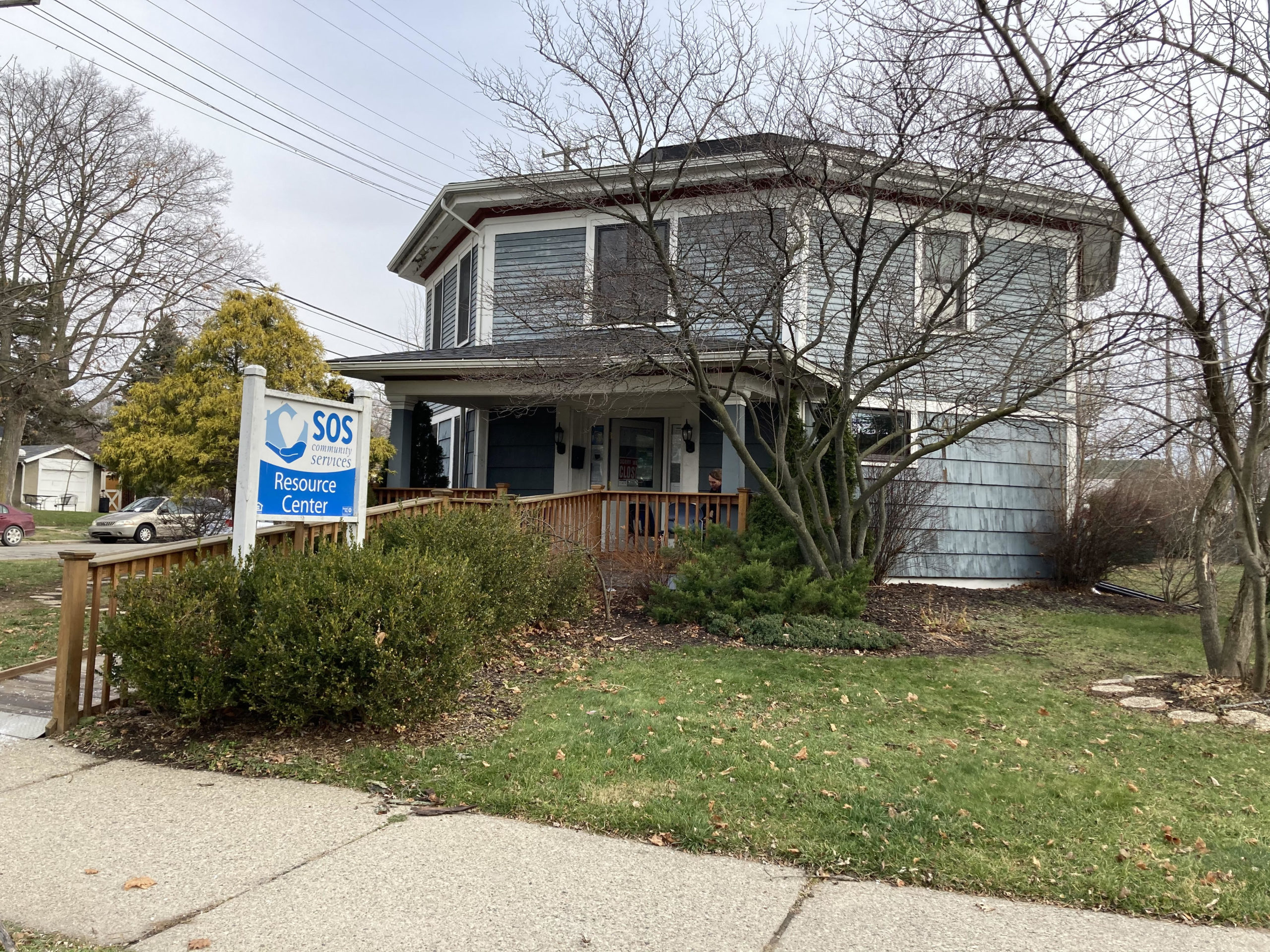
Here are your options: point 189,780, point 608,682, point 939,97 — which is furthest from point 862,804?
point 939,97

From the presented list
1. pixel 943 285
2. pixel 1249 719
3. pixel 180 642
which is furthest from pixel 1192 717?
pixel 943 285

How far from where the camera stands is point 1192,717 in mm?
5680

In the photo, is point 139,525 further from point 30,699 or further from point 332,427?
point 332,427

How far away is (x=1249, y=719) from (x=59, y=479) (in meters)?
55.1

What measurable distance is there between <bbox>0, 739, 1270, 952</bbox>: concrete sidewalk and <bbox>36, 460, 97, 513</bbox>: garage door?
167 feet

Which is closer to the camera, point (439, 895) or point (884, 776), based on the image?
point (439, 895)

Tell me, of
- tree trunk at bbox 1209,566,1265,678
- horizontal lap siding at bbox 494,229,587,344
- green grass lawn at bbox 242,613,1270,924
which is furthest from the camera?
horizontal lap siding at bbox 494,229,587,344

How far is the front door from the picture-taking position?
13.8m

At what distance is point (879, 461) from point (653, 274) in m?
5.06

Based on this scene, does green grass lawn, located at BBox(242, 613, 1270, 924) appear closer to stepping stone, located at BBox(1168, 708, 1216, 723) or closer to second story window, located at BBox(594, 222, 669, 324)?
stepping stone, located at BBox(1168, 708, 1216, 723)

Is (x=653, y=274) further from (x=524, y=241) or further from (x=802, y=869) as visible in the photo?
(x=802, y=869)

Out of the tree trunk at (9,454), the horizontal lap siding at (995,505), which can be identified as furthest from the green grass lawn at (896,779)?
the tree trunk at (9,454)

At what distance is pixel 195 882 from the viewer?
3115mm

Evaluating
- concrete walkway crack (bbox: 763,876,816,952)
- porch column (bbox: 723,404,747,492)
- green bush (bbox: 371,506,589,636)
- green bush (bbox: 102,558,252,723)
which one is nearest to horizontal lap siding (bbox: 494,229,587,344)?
porch column (bbox: 723,404,747,492)
